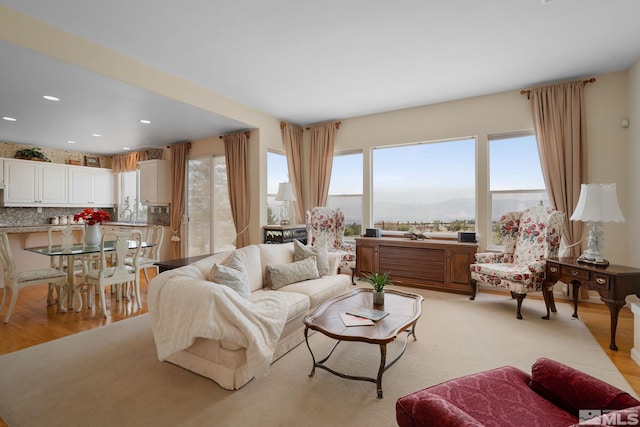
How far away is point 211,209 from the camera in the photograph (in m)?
5.96

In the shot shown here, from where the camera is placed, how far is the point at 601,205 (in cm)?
299

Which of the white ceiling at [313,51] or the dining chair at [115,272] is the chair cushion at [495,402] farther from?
the dining chair at [115,272]

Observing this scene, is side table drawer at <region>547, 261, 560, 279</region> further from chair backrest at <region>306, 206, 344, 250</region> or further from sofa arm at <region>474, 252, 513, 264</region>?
chair backrest at <region>306, 206, 344, 250</region>

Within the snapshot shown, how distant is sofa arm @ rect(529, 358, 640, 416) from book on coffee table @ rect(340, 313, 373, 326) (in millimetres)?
1010

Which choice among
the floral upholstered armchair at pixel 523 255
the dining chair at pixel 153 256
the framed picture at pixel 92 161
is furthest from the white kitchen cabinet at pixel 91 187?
the floral upholstered armchair at pixel 523 255

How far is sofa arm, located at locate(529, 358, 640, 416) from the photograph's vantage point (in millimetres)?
1121

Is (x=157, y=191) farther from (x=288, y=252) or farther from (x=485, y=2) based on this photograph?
(x=485, y=2)

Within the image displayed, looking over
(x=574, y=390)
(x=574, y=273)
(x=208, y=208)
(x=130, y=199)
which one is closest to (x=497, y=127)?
(x=574, y=273)

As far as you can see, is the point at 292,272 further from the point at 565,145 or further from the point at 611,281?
the point at 565,145

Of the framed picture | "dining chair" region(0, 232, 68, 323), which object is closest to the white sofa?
"dining chair" region(0, 232, 68, 323)

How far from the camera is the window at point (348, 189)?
570cm

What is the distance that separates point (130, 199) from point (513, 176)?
320 inches

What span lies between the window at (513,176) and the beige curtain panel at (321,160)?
266cm

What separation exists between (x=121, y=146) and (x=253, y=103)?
385 centimetres
